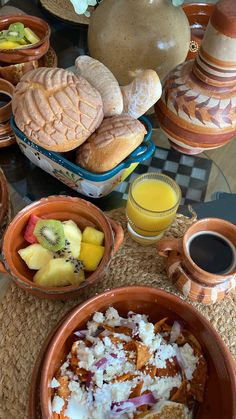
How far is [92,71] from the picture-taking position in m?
0.92

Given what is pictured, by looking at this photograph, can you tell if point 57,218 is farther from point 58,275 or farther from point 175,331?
point 175,331

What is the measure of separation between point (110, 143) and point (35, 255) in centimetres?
26

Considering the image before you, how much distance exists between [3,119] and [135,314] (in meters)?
0.53

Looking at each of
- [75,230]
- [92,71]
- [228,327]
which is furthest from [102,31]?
[228,327]

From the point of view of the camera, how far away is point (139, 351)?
2.42 feet

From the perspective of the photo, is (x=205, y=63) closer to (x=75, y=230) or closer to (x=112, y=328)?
(x=75, y=230)

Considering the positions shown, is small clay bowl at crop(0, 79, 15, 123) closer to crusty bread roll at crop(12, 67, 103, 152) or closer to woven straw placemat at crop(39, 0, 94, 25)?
crusty bread roll at crop(12, 67, 103, 152)

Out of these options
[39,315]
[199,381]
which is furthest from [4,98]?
[199,381]

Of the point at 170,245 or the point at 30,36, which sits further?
the point at 30,36

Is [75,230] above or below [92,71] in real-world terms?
below

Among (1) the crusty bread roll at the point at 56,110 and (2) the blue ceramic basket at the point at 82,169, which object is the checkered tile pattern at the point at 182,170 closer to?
(2) the blue ceramic basket at the point at 82,169

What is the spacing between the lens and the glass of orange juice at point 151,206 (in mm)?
901

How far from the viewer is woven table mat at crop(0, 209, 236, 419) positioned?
776 mm

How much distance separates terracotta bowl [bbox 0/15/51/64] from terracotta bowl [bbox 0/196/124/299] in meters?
0.43
